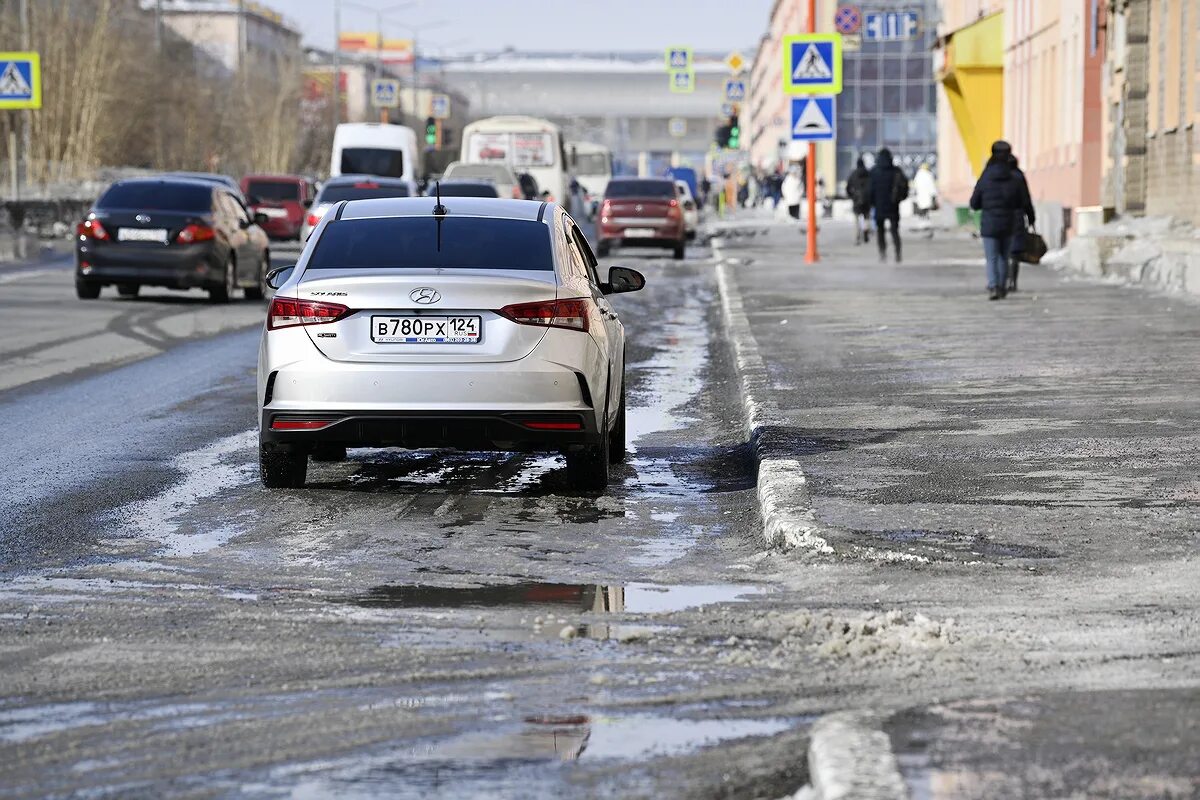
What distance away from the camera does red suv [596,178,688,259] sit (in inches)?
1727

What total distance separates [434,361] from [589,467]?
0.92 m

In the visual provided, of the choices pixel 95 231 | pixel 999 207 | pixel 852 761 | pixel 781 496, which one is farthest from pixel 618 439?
pixel 95 231

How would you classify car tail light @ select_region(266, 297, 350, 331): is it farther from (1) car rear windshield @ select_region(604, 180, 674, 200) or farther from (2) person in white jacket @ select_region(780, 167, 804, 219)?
(2) person in white jacket @ select_region(780, 167, 804, 219)

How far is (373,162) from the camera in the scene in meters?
59.9

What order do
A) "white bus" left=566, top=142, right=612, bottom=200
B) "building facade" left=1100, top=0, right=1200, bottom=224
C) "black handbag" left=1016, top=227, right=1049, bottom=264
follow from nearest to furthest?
"black handbag" left=1016, top=227, right=1049, bottom=264 → "building facade" left=1100, top=0, right=1200, bottom=224 → "white bus" left=566, top=142, right=612, bottom=200

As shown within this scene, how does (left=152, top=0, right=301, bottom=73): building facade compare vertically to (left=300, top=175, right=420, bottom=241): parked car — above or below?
above

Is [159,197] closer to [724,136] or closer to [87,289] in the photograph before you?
[87,289]

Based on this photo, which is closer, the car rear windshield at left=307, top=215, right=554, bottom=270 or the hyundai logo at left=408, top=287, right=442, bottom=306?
the hyundai logo at left=408, top=287, right=442, bottom=306

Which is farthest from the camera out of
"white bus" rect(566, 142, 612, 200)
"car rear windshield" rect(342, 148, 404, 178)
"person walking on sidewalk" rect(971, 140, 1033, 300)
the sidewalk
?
"white bus" rect(566, 142, 612, 200)

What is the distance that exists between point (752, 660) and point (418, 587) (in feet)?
5.72

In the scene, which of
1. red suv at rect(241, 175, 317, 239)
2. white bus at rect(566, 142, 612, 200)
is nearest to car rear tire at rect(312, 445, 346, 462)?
red suv at rect(241, 175, 317, 239)

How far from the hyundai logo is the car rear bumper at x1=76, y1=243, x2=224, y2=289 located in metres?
16.9

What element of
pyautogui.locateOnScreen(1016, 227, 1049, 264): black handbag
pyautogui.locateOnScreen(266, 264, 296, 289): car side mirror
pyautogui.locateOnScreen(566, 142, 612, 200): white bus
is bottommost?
pyautogui.locateOnScreen(1016, 227, 1049, 264): black handbag

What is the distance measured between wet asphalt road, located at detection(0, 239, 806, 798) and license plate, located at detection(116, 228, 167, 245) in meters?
12.7
